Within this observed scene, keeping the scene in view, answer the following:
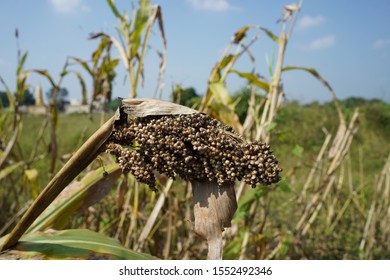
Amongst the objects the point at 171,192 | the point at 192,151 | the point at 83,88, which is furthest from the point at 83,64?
the point at 192,151

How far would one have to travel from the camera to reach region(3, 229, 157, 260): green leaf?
84 centimetres

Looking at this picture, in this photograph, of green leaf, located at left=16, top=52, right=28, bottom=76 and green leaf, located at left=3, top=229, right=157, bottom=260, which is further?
green leaf, located at left=16, top=52, right=28, bottom=76

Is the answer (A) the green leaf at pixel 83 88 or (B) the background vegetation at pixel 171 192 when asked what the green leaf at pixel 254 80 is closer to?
(B) the background vegetation at pixel 171 192

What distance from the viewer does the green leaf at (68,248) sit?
84 cm

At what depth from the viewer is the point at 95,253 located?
86 cm

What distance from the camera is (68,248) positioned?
873mm

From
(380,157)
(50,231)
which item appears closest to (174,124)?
(50,231)

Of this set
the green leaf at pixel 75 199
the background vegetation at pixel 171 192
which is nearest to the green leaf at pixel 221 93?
the background vegetation at pixel 171 192

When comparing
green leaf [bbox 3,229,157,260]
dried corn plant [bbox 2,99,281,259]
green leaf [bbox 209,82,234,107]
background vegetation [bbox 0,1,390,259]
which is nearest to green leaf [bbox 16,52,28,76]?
background vegetation [bbox 0,1,390,259]

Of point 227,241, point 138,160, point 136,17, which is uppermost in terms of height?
point 136,17

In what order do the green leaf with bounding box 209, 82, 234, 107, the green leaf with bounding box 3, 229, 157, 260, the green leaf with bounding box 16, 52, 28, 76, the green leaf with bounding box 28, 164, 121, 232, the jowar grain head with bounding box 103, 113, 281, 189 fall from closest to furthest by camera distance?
the jowar grain head with bounding box 103, 113, 281, 189 → the green leaf with bounding box 3, 229, 157, 260 → the green leaf with bounding box 28, 164, 121, 232 → the green leaf with bounding box 209, 82, 234, 107 → the green leaf with bounding box 16, 52, 28, 76

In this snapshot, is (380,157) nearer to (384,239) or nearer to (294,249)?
(384,239)

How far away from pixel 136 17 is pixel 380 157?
520 cm

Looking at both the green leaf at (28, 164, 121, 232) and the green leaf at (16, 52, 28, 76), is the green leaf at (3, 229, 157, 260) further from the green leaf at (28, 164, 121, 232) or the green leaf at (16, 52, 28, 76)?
the green leaf at (16, 52, 28, 76)
